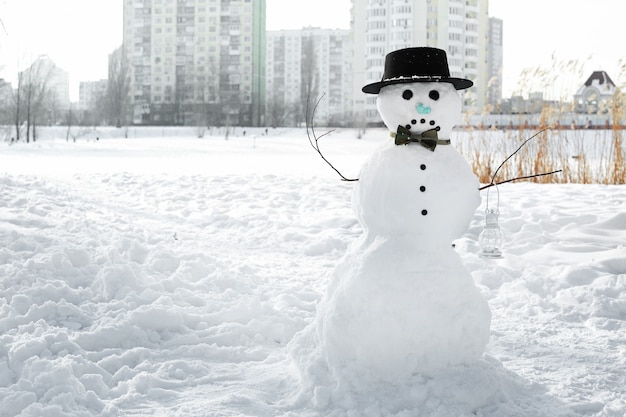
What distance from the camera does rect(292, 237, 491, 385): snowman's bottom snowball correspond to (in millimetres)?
2613

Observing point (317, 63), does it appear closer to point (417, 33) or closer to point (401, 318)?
point (417, 33)

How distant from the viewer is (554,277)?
461 cm

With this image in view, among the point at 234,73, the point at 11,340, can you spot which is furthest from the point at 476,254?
the point at 234,73

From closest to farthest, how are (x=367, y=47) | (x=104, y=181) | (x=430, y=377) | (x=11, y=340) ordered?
(x=430, y=377) → (x=11, y=340) → (x=104, y=181) → (x=367, y=47)

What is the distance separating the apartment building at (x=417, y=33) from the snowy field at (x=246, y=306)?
37.1m

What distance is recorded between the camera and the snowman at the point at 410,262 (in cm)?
262

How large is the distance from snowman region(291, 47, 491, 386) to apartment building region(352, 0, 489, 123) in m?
40.7

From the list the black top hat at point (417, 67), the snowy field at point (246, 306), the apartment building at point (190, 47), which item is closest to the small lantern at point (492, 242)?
the snowy field at point (246, 306)

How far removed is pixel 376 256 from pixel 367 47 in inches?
1807

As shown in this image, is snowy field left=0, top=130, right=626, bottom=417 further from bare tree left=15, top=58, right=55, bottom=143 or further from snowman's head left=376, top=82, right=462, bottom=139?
bare tree left=15, top=58, right=55, bottom=143

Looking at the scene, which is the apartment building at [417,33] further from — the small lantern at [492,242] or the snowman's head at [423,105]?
the snowman's head at [423,105]

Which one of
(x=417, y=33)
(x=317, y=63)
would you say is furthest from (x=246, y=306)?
(x=317, y=63)

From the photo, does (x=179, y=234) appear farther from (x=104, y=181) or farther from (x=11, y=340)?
(x=104, y=181)

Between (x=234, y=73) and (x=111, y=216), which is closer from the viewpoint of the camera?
(x=111, y=216)
